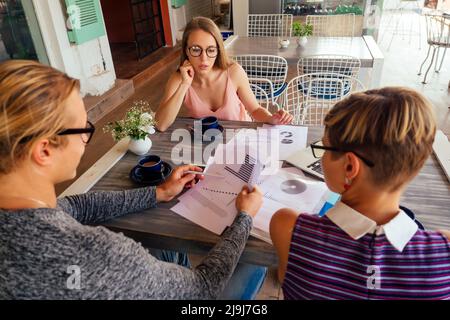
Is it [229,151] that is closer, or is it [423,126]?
[423,126]

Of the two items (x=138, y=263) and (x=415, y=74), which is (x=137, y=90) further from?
(x=138, y=263)

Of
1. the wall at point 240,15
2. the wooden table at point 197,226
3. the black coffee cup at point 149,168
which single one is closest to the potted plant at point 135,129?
the black coffee cup at point 149,168

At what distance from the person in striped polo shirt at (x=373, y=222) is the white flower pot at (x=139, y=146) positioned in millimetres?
810

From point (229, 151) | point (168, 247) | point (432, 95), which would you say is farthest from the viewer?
point (432, 95)

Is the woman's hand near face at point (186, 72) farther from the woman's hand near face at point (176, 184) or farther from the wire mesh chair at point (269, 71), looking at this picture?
the wire mesh chair at point (269, 71)

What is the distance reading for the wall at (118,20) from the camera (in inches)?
250

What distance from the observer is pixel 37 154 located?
2.26ft

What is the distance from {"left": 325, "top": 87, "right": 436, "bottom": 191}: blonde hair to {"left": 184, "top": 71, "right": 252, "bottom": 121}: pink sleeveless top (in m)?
1.12

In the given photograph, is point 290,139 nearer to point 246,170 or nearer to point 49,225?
point 246,170

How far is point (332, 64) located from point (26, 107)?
269 centimetres

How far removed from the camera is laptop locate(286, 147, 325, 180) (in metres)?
1.19
